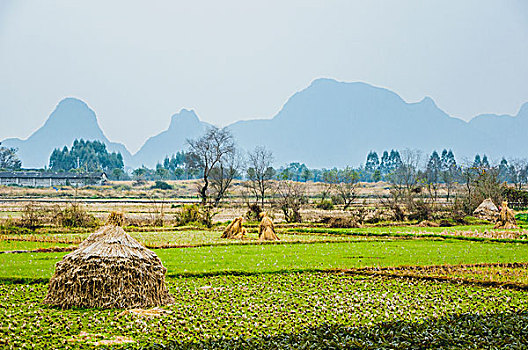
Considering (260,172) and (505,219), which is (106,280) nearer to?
(505,219)

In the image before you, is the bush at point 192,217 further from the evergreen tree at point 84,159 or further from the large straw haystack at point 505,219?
the evergreen tree at point 84,159

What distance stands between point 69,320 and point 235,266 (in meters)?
7.42

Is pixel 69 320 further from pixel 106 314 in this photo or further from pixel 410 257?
pixel 410 257

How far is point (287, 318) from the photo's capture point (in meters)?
9.70

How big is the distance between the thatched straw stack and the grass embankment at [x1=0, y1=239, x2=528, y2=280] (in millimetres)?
3350

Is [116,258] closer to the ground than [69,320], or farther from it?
farther from it

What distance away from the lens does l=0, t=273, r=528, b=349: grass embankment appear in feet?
27.6

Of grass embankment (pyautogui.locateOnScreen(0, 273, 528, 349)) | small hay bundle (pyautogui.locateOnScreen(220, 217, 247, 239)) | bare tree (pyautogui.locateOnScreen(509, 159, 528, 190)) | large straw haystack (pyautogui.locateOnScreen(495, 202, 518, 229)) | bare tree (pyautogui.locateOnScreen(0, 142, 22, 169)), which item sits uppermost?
bare tree (pyautogui.locateOnScreen(0, 142, 22, 169))

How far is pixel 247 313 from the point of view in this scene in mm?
10000

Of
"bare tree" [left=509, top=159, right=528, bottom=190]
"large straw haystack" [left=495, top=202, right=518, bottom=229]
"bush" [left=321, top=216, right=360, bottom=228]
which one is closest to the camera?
"large straw haystack" [left=495, top=202, right=518, bottom=229]

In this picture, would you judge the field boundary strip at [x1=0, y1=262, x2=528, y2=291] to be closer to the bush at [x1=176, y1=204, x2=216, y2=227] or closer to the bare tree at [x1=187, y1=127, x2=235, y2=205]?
the bush at [x1=176, y1=204, x2=216, y2=227]

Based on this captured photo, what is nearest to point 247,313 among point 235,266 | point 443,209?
point 235,266

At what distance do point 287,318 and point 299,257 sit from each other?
8.91 metres

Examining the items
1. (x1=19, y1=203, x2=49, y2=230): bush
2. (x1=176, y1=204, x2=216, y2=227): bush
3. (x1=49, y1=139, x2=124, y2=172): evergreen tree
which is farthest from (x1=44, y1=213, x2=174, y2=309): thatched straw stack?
(x1=49, y1=139, x2=124, y2=172): evergreen tree
